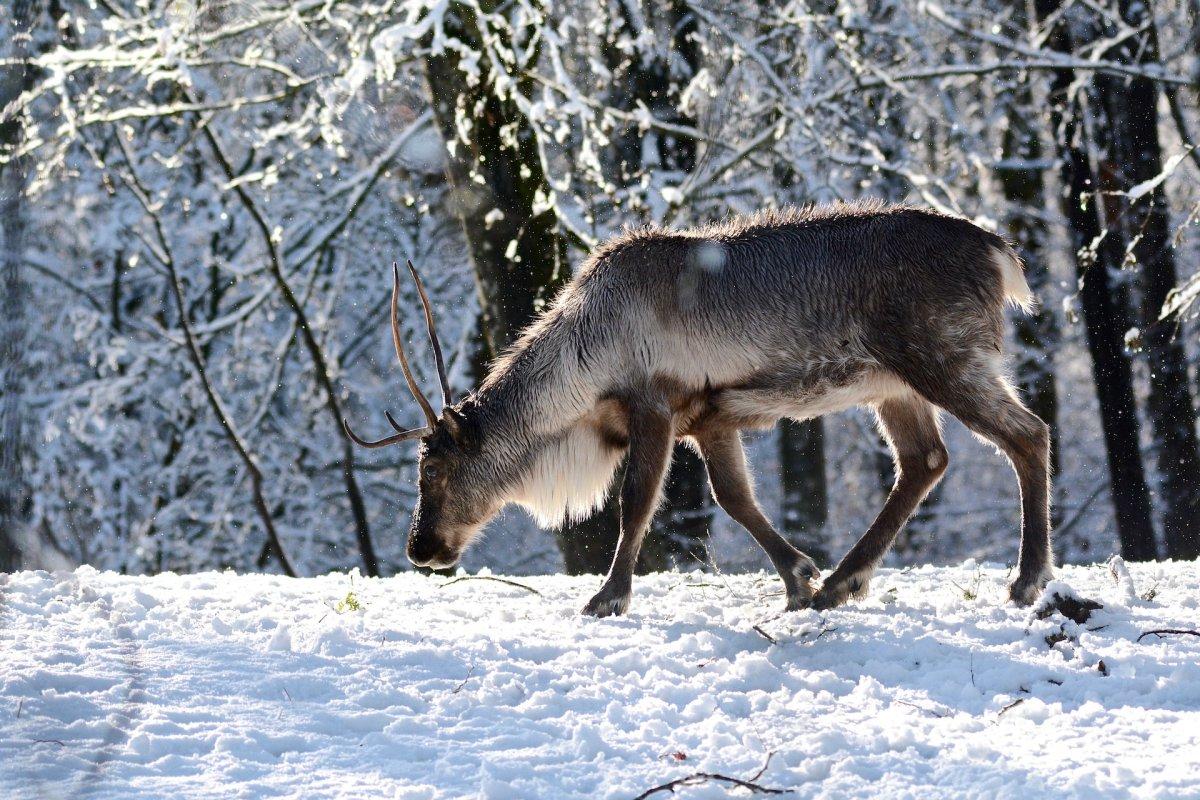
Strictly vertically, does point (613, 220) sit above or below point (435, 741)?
above

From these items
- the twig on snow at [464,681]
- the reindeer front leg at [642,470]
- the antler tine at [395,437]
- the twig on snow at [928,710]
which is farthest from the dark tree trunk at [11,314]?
the reindeer front leg at [642,470]

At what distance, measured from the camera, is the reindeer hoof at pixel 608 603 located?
5.19 meters

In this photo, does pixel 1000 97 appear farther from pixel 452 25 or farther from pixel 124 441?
pixel 124 441

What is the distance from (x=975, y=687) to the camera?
12.5 feet

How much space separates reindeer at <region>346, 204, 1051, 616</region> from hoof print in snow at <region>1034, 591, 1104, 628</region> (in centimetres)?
44

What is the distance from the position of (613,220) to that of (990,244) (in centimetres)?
750

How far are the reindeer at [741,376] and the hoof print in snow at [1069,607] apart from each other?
1.44ft

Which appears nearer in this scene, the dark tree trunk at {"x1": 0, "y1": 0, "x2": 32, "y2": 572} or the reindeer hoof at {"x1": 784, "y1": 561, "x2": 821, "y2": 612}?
the dark tree trunk at {"x1": 0, "y1": 0, "x2": 32, "y2": 572}

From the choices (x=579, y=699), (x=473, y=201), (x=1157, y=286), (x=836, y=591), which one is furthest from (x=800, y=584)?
(x=1157, y=286)

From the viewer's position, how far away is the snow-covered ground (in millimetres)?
3031

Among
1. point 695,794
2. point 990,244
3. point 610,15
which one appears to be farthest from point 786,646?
point 610,15

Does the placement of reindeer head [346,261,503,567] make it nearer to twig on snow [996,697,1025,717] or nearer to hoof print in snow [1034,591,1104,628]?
hoof print in snow [1034,591,1104,628]

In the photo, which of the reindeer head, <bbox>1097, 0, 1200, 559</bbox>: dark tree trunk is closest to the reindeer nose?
the reindeer head

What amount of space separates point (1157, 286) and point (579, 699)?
10.7 metres
